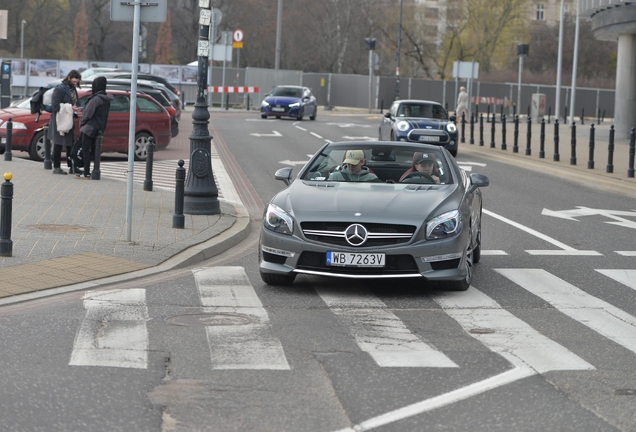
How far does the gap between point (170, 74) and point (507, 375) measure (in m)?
56.5

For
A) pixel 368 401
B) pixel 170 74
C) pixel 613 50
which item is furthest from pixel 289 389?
pixel 613 50

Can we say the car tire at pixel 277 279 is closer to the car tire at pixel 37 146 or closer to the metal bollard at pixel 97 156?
the metal bollard at pixel 97 156

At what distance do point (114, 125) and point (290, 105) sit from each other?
77.0 feet

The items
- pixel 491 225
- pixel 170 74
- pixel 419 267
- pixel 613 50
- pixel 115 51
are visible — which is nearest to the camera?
pixel 419 267

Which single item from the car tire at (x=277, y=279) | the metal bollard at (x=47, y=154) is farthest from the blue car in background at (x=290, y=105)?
the car tire at (x=277, y=279)

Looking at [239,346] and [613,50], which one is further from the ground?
[613,50]

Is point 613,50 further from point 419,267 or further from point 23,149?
point 419,267

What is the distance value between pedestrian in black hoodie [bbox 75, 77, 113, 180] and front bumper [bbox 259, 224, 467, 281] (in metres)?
9.05

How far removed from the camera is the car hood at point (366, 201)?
941cm

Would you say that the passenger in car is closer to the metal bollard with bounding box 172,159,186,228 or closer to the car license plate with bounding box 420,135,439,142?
the metal bollard with bounding box 172,159,186,228

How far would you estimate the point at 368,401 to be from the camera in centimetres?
599

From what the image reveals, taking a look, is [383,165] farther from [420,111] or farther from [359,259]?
[420,111]

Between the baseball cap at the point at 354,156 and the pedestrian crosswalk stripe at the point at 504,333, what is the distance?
5.75ft

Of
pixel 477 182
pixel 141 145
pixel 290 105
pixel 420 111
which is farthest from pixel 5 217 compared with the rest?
pixel 290 105
